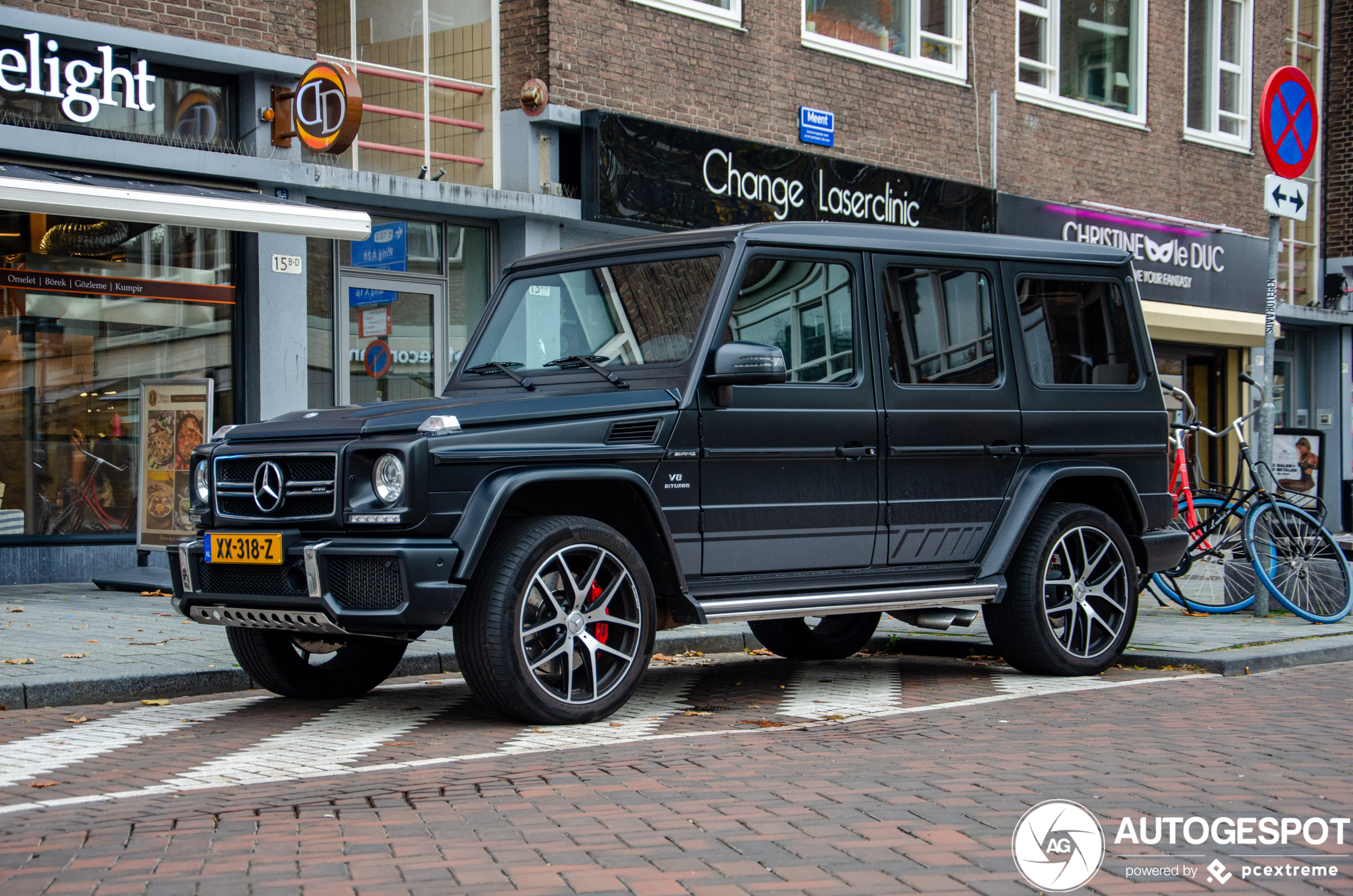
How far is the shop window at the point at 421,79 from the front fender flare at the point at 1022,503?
8470 mm

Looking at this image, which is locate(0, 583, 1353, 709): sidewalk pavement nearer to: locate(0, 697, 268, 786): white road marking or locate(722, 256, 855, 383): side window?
locate(0, 697, 268, 786): white road marking

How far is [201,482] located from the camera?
6641 millimetres

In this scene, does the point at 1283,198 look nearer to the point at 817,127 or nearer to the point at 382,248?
the point at 817,127

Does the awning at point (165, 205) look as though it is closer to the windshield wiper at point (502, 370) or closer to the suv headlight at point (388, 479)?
the windshield wiper at point (502, 370)

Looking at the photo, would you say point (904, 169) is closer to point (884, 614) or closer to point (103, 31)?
point (884, 614)

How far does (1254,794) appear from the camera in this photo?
4.73 metres

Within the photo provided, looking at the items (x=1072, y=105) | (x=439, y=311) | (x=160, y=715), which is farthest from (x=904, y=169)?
(x=160, y=715)

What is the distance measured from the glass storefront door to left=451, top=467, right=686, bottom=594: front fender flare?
838cm

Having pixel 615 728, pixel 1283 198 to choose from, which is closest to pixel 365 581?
pixel 615 728

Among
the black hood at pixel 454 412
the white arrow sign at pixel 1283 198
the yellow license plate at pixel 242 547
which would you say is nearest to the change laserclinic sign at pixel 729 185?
the white arrow sign at pixel 1283 198

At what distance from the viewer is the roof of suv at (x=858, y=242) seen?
22.9ft

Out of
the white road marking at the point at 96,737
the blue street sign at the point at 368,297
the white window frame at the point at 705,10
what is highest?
the white window frame at the point at 705,10

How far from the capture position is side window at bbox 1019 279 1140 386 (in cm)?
786

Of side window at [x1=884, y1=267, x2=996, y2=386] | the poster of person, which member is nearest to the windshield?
side window at [x1=884, y1=267, x2=996, y2=386]
